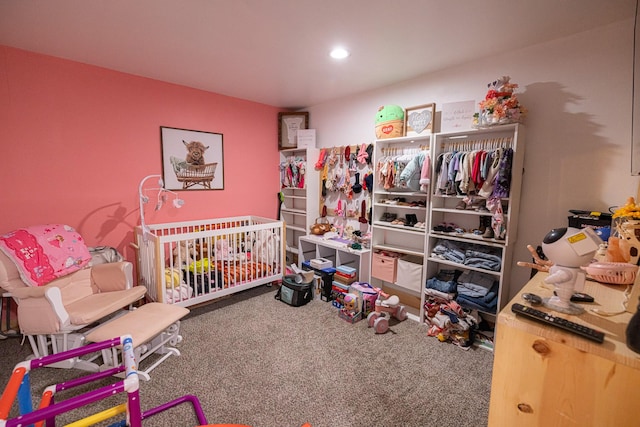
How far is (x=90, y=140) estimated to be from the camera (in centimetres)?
275

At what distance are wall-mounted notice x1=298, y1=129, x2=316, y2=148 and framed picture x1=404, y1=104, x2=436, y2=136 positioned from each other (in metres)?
1.38

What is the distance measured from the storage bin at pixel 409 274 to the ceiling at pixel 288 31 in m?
1.88

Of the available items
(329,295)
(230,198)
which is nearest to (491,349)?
(329,295)

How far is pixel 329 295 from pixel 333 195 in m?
1.32

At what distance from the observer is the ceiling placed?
175 cm

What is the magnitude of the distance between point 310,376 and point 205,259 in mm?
1733

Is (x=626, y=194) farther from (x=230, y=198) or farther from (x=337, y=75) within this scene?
(x=230, y=198)

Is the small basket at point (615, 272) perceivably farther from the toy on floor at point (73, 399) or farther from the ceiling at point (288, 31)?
the toy on floor at point (73, 399)

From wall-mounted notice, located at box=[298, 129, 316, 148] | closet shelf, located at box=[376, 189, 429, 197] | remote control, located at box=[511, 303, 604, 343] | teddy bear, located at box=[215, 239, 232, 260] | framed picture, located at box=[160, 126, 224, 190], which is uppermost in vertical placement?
wall-mounted notice, located at box=[298, 129, 316, 148]

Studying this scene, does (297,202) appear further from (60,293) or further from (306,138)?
(60,293)

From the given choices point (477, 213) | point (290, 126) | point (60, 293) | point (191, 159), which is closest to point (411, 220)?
point (477, 213)

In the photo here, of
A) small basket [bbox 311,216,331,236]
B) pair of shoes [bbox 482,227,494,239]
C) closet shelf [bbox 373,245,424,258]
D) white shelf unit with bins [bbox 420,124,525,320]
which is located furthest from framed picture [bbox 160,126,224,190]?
pair of shoes [bbox 482,227,494,239]

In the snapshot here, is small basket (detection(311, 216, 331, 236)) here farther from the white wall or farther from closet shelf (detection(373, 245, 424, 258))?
the white wall

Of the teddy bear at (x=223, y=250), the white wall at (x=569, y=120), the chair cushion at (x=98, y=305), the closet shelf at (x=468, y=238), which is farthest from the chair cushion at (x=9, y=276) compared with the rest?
the white wall at (x=569, y=120)
